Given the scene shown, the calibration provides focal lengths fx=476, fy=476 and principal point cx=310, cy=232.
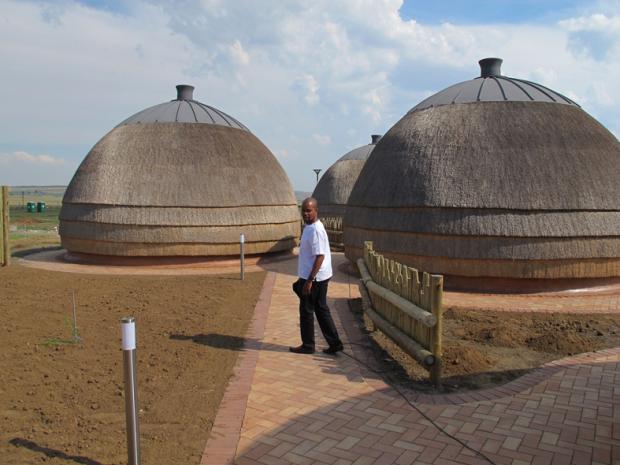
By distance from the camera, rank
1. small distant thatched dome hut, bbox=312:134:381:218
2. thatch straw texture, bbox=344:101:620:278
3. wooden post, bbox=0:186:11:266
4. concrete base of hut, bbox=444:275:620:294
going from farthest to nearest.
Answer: small distant thatched dome hut, bbox=312:134:381:218 < wooden post, bbox=0:186:11:266 < concrete base of hut, bbox=444:275:620:294 < thatch straw texture, bbox=344:101:620:278

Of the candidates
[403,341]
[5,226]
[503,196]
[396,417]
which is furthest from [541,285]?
[5,226]

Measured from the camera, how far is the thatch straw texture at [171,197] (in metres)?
14.2

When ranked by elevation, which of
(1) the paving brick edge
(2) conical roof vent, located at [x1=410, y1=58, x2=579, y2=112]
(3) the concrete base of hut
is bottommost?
(1) the paving brick edge

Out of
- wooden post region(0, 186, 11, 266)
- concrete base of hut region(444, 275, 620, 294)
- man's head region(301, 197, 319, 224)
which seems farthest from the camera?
wooden post region(0, 186, 11, 266)

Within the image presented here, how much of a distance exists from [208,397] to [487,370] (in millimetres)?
3373

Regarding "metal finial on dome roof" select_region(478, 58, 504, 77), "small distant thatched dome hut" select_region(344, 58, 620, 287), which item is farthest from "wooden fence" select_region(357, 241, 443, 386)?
"metal finial on dome roof" select_region(478, 58, 504, 77)

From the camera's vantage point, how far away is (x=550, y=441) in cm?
409

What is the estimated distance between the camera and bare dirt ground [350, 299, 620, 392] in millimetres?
5707

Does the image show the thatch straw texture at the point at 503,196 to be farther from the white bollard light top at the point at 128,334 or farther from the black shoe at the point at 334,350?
the white bollard light top at the point at 128,334

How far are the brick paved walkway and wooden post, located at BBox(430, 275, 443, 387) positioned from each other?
31 cm

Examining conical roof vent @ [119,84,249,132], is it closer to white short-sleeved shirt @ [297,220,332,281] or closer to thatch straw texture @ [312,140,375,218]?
white short-sleeved shirt @ [297,220,332,281]

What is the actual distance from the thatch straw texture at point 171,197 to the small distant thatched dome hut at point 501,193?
165 inches

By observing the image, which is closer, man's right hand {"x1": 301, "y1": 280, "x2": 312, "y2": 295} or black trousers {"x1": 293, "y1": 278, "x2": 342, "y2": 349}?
man's right hand {"x1": 301, "y1": 280, "x2": 312, "y2": 295}

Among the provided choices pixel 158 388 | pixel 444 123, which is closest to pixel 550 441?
pixel 158 388
